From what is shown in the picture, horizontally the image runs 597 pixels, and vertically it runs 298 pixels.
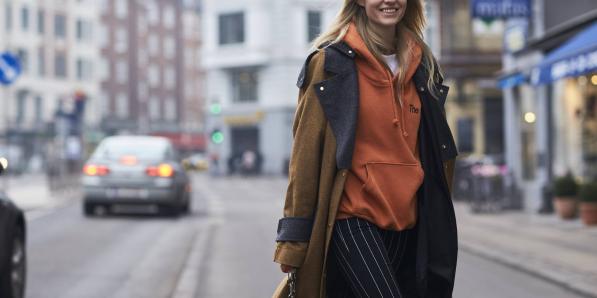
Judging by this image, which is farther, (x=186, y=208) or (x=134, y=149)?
(x=186, y=208)

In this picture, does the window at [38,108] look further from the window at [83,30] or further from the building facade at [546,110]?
the building facade at [546,110]

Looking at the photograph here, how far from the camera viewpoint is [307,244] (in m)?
3.22

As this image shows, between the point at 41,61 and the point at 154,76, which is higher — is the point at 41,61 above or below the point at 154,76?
above

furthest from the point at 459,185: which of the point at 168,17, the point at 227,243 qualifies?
the point at 168,17

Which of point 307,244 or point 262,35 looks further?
point 262,35

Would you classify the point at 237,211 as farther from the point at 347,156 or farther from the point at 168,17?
the point at 168,17

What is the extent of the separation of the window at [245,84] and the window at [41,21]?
2100 centimetres

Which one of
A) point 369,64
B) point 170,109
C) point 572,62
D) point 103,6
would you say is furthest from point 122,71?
point 369,64

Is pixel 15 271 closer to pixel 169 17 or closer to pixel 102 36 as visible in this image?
pixel 102 36

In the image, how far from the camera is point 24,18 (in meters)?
68.4

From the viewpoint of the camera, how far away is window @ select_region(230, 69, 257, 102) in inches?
2185

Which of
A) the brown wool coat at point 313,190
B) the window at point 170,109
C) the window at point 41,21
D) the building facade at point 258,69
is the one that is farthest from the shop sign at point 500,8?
the window at point 170,109

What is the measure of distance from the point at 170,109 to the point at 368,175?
89505 mm

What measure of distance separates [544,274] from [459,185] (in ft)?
48.7
